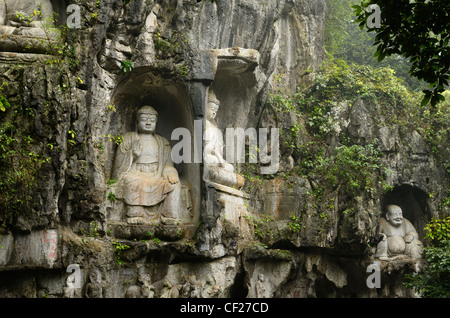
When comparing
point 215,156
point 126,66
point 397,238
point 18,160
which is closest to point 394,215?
point 397,238

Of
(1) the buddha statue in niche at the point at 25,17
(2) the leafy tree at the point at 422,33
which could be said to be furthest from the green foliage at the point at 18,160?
(2) the leafy tree at the point at 422,33

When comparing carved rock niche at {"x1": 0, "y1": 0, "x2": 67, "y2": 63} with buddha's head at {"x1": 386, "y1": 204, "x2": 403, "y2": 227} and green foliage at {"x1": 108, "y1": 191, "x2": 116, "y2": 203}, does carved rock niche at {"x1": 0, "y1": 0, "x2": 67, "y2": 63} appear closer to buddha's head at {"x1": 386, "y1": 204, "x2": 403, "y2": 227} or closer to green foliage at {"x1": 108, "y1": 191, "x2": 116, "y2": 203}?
green foliage at {"x1": 108, "y1": 191, "x2": 116, "y2": 203}

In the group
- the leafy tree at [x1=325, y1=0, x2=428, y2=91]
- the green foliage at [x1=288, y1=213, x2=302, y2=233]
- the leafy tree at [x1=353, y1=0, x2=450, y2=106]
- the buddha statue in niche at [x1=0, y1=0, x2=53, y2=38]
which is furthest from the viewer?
the leafy tree at [x1=325, y1=0, x2=428, y2=91]

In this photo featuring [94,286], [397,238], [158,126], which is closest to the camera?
[94,286]

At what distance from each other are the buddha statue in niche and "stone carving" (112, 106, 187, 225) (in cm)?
274

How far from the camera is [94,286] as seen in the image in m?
10.0

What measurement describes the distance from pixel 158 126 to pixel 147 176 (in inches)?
53.9

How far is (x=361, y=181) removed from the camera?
14070 millimetres

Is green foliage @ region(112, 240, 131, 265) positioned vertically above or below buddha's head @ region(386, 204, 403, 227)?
below

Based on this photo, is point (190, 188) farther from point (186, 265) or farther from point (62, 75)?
point (62, 75)

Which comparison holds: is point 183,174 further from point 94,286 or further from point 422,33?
point 422,33

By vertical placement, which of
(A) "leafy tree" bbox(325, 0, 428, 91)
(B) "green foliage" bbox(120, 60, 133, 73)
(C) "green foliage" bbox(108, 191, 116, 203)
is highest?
(A) "leafy tree" bbox(325, 0, 428, 91)

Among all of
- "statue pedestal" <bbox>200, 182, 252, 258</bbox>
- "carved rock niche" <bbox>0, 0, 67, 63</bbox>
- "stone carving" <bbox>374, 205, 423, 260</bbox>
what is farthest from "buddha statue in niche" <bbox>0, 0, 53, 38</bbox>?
"stone carving" <bbox>374, 205, 423, 260</bbox>

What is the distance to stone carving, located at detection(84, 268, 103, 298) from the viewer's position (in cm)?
997
